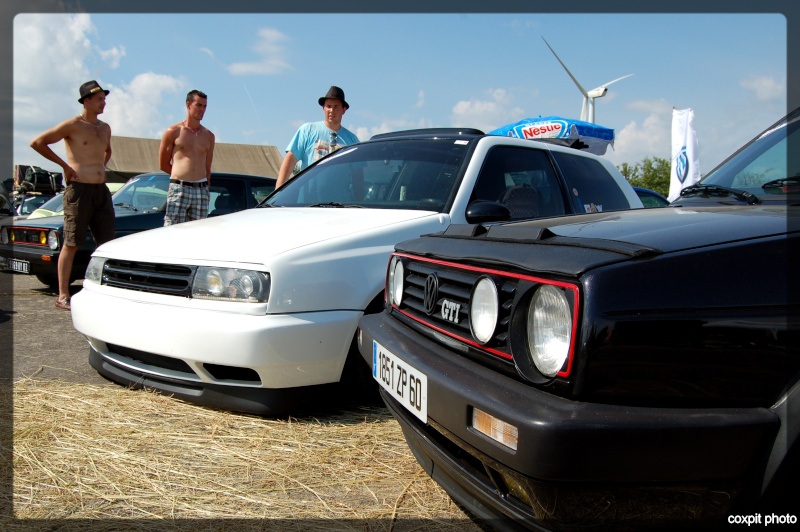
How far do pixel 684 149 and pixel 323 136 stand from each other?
11.2m

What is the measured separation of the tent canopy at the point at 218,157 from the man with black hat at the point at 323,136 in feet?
92.0

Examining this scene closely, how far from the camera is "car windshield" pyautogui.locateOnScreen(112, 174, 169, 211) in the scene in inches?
263

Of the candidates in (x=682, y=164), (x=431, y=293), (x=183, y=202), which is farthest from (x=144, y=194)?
(x=682, y=164)

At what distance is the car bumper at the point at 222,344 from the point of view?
2.52m

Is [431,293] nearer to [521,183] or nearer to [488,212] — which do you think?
[488,212]

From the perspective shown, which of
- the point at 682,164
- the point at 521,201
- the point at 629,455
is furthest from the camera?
the point at 682,164

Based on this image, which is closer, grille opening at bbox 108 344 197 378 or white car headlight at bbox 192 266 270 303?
white car headlight at bbox 192 266 270 303

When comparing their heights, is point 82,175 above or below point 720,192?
above

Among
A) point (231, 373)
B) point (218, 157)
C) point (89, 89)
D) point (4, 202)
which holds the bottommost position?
point (231, 373)

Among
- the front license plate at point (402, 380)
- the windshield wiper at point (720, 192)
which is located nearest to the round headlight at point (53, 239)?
the front license plate at point (402, 380)

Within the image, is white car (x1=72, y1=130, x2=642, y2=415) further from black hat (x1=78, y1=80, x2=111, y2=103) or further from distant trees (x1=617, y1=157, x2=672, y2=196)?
distant trees (x1=617, y1=157, x2=672, y2=196)

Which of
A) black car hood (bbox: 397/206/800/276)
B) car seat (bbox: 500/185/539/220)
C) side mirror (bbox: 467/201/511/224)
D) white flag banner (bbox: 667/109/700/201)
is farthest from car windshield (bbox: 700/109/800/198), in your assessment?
white flag banner (bbox: 667/109/700/201)

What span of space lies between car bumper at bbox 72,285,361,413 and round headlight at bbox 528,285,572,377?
1.35 meters

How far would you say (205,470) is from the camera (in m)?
2.29
